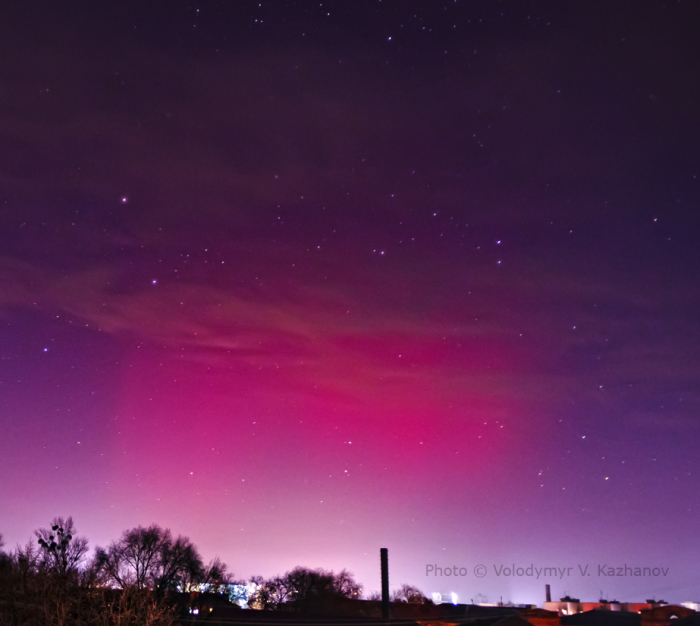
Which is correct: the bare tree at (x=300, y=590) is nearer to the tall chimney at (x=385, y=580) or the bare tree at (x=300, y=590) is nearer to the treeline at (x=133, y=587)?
the treeline at (x=133, y=587)

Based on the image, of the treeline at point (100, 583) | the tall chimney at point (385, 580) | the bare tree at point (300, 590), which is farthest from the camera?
the bare tree at point (300, 590)

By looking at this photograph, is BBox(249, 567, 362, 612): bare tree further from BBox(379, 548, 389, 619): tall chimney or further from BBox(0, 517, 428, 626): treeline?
BBox(379, 548, 389, 619): tall chimney

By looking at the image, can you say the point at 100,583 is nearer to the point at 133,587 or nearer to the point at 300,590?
the point at 133,587

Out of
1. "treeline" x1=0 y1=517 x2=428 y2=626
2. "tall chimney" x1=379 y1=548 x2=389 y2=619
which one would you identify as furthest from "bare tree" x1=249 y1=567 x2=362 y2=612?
"tall chimney" x1=379 y1=548 x2=389 y2=619

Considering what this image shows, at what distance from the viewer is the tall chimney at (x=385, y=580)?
191 feet

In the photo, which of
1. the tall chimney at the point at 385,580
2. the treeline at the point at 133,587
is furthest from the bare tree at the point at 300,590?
the tall chimney at the point at 385,580

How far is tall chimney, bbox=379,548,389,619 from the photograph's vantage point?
5819 cm

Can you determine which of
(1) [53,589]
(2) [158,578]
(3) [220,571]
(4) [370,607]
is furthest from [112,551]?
(1) [53,589]

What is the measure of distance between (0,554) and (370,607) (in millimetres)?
37970

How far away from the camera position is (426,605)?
67812mm

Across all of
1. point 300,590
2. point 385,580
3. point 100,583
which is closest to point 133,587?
point 100,583

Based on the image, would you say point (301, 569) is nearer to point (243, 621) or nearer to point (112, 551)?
point (112, 551)

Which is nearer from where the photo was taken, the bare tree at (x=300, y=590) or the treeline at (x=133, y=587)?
the treeline at (x=133, y=587)

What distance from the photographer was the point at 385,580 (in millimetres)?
61719
